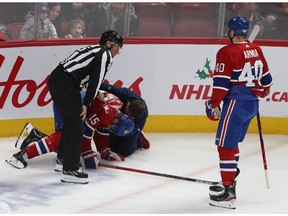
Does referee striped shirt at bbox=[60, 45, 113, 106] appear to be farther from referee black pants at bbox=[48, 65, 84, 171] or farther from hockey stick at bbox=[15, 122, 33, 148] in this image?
hockey stick at bbox=[15, 122, 33, 148]

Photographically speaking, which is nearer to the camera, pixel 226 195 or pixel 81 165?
pixel 226 195

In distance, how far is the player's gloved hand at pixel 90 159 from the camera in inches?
239

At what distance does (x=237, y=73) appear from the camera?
5.16 metres

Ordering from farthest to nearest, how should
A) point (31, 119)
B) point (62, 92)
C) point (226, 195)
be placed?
point (31, 119), point (62, 92), point (226, 195)

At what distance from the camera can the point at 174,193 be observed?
557cm

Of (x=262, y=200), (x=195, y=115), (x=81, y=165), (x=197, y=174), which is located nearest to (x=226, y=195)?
(x=262, y=200)

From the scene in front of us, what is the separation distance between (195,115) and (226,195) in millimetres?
1996

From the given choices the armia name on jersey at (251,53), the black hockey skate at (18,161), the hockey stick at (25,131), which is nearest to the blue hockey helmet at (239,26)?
the armia name on jersey at (251,53)

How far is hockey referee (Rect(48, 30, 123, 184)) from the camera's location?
5.63 m

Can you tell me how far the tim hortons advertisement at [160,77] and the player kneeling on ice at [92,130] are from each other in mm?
778

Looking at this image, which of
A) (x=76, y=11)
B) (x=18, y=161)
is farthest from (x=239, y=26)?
(x=76, y=11)

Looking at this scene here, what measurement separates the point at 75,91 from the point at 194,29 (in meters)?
1.88

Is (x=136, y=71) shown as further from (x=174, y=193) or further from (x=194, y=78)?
(x=174, y=193)

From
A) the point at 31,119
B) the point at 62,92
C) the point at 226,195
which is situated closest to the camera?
the point at 226,195
